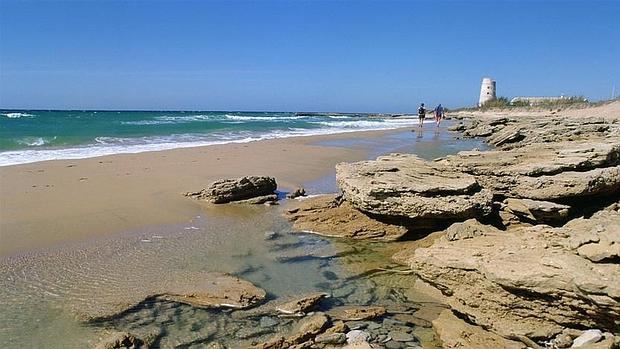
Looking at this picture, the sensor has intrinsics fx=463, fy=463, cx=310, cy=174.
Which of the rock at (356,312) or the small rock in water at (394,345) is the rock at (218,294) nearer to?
the rock at (356,312)

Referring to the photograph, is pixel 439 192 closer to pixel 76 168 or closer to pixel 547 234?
pixel 547 234

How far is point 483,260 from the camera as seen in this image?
485 centimetres

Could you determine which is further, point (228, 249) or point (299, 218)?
point (299, 218)

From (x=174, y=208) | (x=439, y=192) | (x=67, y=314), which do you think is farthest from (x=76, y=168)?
(x=439, y=192)

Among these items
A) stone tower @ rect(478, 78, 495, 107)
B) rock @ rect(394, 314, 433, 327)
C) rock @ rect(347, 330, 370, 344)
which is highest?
stone tower @ rect(478, 78, 495, 107)

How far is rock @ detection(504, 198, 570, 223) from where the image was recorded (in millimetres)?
6621

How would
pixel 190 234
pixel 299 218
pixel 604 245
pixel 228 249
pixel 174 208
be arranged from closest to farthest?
pixel 604 245 → pixel 228 249 → pixel 190 234 → pixel 299 218 → pixel 174 208

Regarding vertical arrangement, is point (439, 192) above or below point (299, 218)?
above

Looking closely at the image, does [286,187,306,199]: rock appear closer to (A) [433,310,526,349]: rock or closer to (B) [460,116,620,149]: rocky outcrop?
(A) [433,310,526,349]: rock

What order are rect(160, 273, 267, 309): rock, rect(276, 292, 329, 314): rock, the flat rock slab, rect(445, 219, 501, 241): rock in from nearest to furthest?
the flat rock slab → rect(276, 292, 329, 314): rock → rect(160, 273, 267, 309): rock → rect(445, 219, 501, 241): rock

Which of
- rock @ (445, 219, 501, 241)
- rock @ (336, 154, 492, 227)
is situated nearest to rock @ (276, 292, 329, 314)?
rock @ (445, 219, 501, 241)

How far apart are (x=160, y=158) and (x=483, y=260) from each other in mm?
13667

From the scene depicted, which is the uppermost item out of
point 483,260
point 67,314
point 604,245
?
point 604,245

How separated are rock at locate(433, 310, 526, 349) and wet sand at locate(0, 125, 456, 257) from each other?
5.37 m
